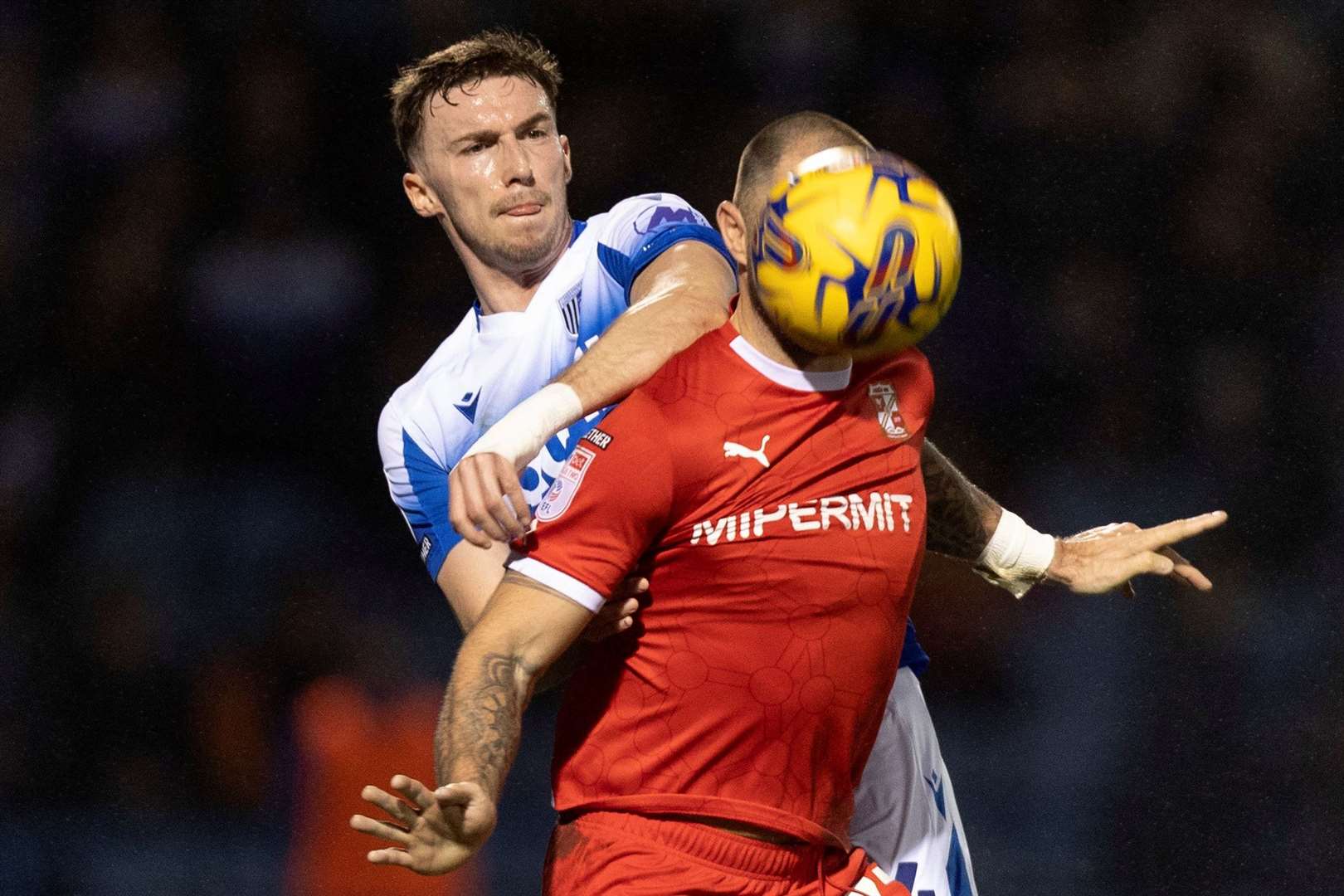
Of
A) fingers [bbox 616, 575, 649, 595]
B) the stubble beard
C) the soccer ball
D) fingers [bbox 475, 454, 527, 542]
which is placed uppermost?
the stubble beard

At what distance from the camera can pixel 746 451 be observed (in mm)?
2498

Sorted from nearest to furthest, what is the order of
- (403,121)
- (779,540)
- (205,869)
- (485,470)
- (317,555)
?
(485,470), (779,540), (403,121), (205,869), (317,555)

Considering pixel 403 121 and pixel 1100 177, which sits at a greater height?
pixel 1100 177

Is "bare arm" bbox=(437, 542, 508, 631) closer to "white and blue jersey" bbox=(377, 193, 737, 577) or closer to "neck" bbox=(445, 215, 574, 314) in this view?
"white and blue jersey" bbox=(377, 193, 737, 577)

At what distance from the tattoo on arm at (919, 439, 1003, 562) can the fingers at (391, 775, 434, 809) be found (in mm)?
1241

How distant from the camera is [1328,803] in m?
5.19

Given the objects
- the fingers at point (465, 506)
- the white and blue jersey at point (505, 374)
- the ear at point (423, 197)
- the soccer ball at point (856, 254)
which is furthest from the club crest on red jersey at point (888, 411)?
the ear at point (423, 197)

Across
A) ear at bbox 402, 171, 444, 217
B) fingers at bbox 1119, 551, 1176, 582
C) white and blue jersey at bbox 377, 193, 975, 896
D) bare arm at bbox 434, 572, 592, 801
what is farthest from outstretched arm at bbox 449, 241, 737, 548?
fingers at bbox 1119, 551, 1176, 582

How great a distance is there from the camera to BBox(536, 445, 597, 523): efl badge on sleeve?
2426mm

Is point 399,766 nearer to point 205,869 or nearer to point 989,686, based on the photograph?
point 205,869

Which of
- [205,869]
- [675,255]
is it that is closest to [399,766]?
[205,869]

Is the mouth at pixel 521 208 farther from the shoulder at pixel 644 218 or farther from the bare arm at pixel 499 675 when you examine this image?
the bare arm at pixel 499 675

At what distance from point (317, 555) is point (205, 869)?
1.05m

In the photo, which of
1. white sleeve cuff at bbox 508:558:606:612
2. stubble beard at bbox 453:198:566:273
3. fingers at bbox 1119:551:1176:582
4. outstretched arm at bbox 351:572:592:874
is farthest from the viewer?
stubble beard at bbox 453:198:566:273
